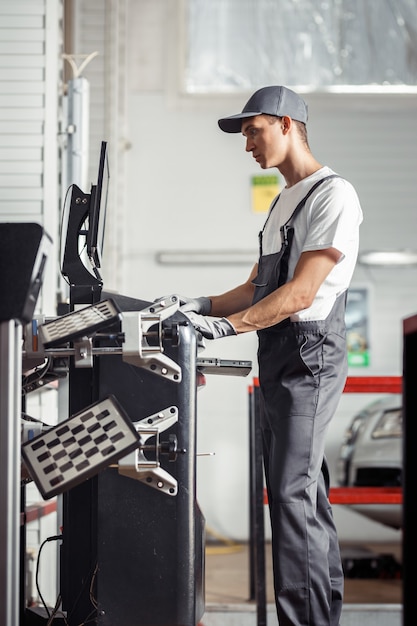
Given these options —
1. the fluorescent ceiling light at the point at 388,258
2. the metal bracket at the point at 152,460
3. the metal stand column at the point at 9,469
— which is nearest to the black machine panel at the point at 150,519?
the metal bracket at the point at 152,460

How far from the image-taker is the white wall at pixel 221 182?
6.02m

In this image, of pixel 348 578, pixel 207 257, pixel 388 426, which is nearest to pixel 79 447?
pixel 348 578

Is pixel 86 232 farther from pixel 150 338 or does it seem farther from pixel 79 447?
pixel 79 447

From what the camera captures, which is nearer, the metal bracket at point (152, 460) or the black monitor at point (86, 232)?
the metal bracket at point (152, 460)

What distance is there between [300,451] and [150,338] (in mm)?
564

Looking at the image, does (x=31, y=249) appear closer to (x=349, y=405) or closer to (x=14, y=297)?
(x=14, y=297)

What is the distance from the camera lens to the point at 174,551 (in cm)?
216

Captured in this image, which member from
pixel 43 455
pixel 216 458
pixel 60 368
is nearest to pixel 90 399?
pixel 60 368

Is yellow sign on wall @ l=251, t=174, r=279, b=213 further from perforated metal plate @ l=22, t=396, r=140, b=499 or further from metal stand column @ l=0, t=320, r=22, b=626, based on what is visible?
metal stand column @ l=0, t=320, r=22, b=626

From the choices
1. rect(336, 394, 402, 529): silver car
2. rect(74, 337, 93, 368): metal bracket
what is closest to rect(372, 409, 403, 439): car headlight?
rect(336, 394, 402, 529): silver car

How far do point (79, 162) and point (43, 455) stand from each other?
2.53 m

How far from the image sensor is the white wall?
6.02 meters

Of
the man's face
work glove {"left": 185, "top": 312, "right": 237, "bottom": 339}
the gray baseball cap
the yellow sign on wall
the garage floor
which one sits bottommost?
the garage floor

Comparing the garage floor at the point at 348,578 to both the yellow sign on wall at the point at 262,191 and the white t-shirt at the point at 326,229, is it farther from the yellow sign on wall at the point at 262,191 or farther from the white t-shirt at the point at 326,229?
the yellow sign on wall at the point at 262,191
